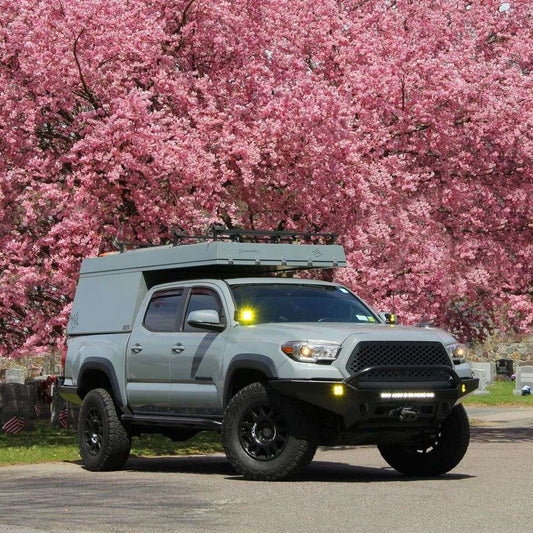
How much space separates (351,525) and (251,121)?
1179 cm

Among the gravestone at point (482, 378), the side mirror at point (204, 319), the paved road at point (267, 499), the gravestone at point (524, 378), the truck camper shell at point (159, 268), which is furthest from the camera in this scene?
the gravestone at point (524, 378)

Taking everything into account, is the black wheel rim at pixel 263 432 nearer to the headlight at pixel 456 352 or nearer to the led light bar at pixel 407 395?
the led light bar at pixel 407 395

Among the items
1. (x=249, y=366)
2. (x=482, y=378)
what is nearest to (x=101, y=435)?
(x=249, y=366)

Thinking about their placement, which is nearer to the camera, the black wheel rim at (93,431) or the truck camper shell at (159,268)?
the truck camper shell at (159,268)

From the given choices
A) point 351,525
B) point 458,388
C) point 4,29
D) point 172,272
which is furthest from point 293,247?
point 4,29

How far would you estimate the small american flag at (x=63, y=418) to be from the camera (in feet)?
84.8

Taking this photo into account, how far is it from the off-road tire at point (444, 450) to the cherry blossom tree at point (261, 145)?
6.46 m

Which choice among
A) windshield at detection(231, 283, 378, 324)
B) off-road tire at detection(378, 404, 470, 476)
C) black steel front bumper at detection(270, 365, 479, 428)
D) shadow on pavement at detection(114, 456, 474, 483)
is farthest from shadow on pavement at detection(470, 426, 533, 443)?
black steel front bumper at detection(270, 365, 479, 428)

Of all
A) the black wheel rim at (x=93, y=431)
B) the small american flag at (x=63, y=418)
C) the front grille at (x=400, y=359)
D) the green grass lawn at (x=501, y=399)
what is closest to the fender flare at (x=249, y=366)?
the front grille at (x=400, y=359)

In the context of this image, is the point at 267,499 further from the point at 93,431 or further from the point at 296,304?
the point at 93,431

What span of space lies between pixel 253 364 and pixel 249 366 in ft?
0.26

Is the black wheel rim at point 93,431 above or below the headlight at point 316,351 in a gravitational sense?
below

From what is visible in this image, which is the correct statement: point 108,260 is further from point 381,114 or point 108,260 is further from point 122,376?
point 381,114

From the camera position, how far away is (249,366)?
548 inches
